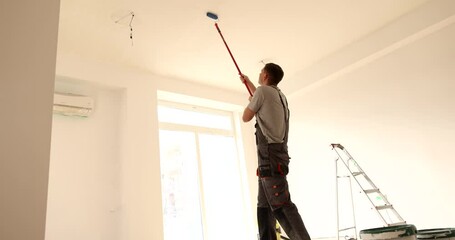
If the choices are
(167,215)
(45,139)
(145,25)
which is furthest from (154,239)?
(45,139)

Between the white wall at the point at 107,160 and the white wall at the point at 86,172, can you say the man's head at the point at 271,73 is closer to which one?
the white wall at the point at 107,160

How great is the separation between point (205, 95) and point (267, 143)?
266 centimetres

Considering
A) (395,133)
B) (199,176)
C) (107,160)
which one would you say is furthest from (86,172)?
(395,133)

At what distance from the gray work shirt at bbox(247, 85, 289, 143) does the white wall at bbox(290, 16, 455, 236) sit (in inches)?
80.4

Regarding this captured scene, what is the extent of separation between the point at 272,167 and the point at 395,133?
2.25 meters

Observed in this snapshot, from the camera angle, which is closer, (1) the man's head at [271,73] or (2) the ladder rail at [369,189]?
(1) the man's head at [271,73]

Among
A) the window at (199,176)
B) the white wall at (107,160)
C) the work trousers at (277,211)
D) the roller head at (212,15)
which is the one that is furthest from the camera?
the window at (199,176)

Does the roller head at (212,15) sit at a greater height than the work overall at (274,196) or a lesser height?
greater

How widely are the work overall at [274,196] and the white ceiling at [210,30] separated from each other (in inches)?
61.6

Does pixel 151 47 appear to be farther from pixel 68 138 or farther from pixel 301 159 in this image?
pixel 301 159

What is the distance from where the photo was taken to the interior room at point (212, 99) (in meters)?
3.02

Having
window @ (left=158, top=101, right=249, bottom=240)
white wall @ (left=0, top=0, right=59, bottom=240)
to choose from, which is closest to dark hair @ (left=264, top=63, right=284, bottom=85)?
white wall @ (left=0, top=0, right=59, bottom=240)

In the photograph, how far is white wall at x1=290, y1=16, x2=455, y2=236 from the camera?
3.06 m

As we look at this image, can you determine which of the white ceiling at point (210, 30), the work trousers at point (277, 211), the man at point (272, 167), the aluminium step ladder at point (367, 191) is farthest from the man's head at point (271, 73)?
the aluminium step ladder at point (367, 191)
